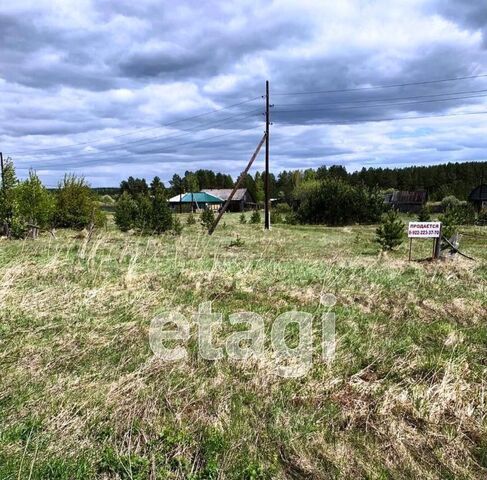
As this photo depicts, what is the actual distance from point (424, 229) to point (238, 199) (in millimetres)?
80042

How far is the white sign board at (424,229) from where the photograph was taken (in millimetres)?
12062

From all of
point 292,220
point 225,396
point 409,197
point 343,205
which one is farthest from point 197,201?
point 225,396

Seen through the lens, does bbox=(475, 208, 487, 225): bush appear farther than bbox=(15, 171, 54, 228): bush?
Yes

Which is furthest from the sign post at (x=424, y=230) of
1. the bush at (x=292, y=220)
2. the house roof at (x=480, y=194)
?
the house roof at (x=480, y=194)

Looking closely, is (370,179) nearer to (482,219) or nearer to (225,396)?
(482,219)

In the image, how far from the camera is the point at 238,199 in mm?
91562

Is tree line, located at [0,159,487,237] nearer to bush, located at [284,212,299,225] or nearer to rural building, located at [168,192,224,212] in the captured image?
bush, located at [284,212,299,225]

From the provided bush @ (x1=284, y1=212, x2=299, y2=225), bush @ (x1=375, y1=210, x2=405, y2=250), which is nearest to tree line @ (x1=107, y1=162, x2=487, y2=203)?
bush @ (x1=284, y1=212, x2=299, y2=225)

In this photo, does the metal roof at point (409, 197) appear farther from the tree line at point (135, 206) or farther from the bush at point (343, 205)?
the bush at point (343, 205)

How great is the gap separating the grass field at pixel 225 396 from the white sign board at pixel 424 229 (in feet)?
18.9

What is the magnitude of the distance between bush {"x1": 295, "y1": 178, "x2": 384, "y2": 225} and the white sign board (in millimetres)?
33155

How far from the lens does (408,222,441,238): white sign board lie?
12062 mm

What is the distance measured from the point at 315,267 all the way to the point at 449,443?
18.8 ft

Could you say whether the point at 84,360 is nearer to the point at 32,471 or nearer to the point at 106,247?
the point at 32,471
